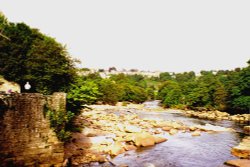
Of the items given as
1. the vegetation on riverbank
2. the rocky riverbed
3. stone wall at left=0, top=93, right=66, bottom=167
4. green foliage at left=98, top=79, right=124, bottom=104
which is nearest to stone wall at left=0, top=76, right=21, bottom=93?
the vegetation on riverbank

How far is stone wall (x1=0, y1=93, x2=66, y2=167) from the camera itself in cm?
1122

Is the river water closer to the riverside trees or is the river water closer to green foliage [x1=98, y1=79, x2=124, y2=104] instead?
the riverside trees

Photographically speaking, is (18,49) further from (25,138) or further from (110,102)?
(110,102)

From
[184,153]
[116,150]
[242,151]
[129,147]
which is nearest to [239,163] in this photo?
[242,151]

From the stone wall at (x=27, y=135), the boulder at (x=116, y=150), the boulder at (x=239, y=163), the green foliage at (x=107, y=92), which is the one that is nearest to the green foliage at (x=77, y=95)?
the boulder at (x=116, y=150)

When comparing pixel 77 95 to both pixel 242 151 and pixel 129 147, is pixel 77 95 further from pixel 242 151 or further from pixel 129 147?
pixel 242 151

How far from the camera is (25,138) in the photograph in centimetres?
1174

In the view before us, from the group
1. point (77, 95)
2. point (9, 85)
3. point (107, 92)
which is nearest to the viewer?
point (77, 95)

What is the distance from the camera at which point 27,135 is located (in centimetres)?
1180

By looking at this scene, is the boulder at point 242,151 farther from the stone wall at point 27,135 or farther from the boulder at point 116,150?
the stone wall at point 27,135

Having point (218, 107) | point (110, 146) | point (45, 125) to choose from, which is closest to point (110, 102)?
point (218, 107)

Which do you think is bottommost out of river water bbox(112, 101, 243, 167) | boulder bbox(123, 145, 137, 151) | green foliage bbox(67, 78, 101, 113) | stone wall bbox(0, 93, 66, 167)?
river water bbox(112, 101, 243, 167)

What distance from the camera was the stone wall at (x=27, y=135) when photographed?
11219 mm

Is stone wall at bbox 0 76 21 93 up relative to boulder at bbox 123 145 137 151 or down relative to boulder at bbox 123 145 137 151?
up
